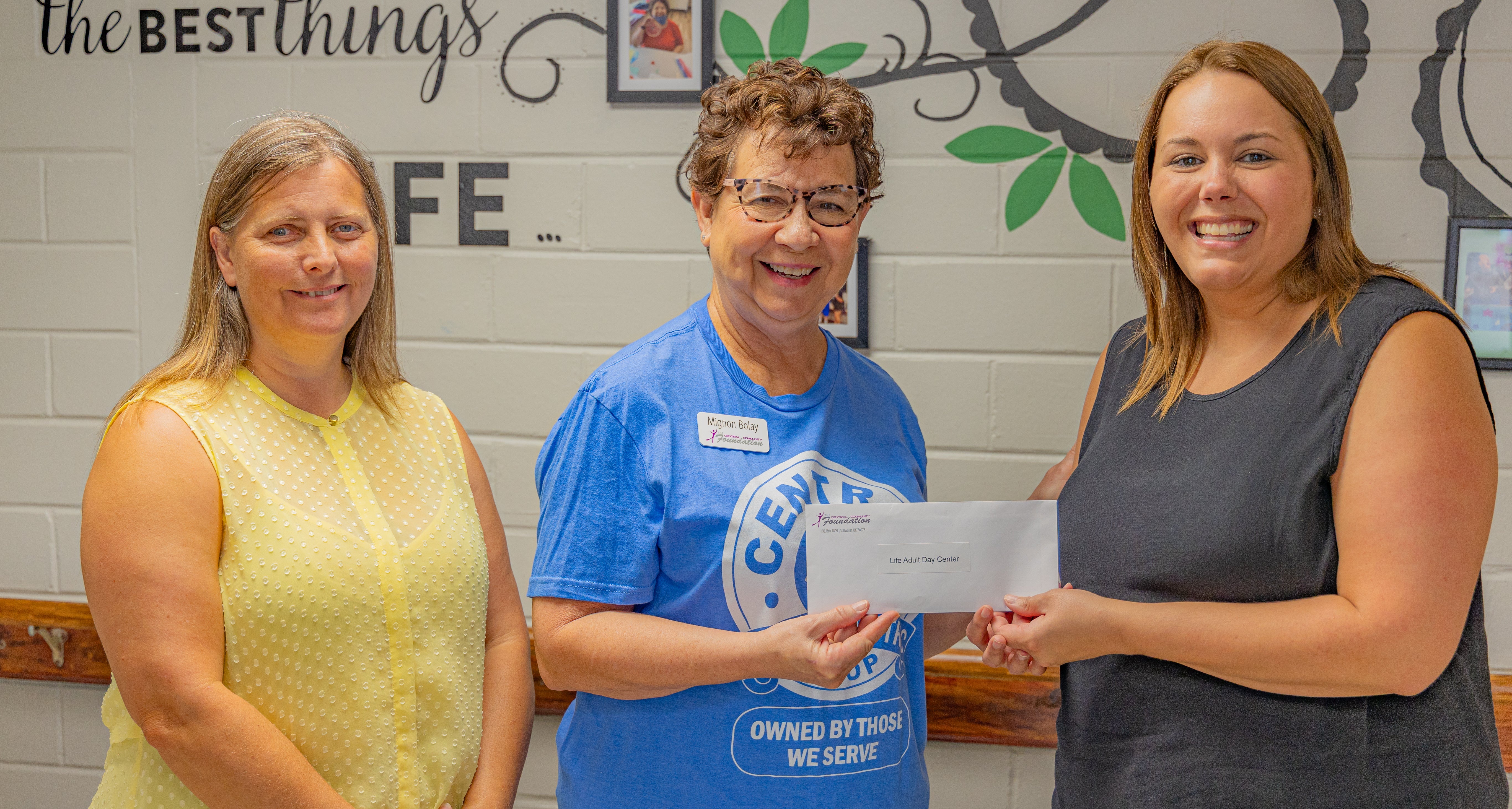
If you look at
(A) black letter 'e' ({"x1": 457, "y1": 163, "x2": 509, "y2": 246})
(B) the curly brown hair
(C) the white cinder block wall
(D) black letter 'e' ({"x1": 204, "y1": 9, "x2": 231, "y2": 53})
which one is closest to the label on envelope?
(B) the curly brown hair

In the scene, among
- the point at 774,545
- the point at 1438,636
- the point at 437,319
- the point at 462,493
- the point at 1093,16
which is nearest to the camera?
the point at 1438,636

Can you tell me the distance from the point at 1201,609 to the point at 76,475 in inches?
104

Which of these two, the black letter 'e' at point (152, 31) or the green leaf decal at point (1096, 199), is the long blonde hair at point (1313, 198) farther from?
the black letter 'e' at point (152, 31)

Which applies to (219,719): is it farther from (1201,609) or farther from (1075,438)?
(1075,438)

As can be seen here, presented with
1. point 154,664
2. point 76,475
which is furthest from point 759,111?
point 76,475

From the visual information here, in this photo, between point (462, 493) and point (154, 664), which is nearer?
point (154, 664)

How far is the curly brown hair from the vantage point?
4.71ft

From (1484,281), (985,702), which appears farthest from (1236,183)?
(985,702)

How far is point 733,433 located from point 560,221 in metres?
1.17

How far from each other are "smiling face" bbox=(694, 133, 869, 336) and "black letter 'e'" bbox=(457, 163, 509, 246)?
3.45 ft

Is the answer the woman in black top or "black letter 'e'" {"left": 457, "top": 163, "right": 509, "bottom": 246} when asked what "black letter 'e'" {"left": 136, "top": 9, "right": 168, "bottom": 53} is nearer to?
"black letter 'e'" {"left": 457, "top": 163, "right": 509, "bottom": 246}

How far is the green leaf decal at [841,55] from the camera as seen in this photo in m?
2.31

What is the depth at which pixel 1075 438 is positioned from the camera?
2.35 meters

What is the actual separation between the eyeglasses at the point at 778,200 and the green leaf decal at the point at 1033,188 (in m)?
0.95
